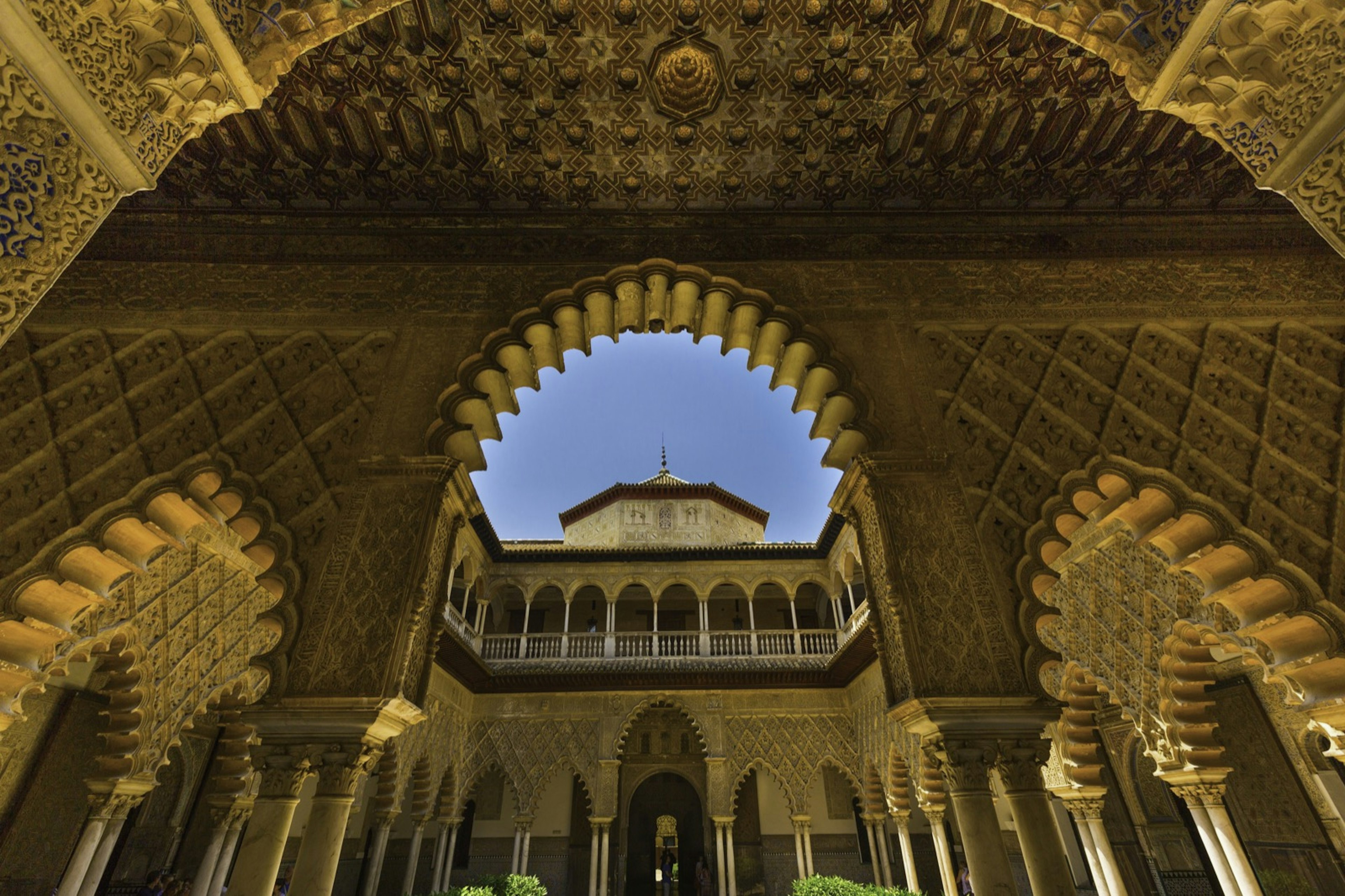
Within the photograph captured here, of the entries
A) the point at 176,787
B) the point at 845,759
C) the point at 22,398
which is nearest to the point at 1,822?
the point at 176,787

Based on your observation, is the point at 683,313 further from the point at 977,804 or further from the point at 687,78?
the point at 977,804

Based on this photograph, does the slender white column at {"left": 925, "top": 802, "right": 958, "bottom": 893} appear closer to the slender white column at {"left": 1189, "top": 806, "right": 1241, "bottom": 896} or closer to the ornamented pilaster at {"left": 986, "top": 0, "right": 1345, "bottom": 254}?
the slender white column at {"left": 1189, "top": 806, "right": 1241, "bottom": 896}

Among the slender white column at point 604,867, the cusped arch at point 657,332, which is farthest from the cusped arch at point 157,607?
the slender white column at point 604,867

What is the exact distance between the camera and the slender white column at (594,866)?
9023 mm

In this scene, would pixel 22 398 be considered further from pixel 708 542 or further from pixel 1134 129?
pixel 708 542

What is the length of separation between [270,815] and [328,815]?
0.79 ft

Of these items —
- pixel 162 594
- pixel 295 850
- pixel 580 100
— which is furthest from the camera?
pixel 295 850

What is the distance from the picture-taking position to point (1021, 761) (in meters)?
2.63

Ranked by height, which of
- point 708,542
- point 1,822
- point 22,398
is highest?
point 708,542

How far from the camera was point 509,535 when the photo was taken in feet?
52.3

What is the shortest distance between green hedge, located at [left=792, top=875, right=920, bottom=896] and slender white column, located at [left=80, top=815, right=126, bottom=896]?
275 inches

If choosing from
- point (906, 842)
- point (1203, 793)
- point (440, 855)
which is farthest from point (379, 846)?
point (1203, 793)

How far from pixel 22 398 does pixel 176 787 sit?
7.38 m

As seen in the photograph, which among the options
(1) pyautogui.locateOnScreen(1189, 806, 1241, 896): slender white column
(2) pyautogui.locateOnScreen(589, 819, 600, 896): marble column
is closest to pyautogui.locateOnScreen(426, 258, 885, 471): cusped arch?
(1) pyautogui.locateOnScreen(1189, 806, 1241, 896): slender white column
